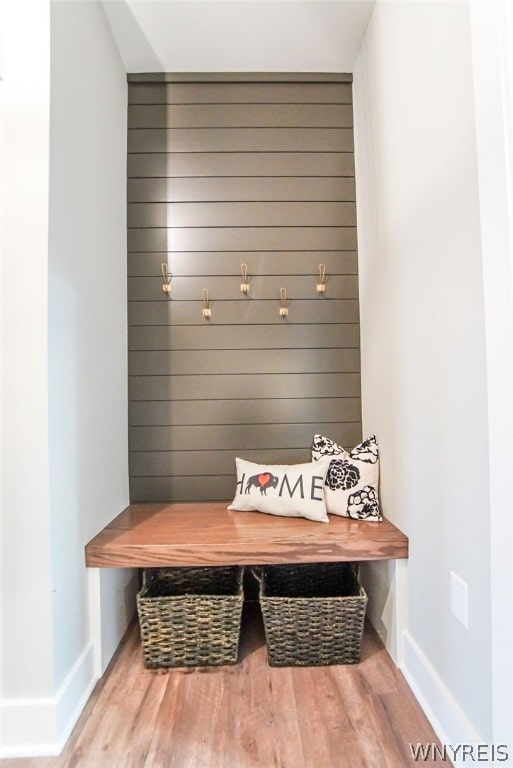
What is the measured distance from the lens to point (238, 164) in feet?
7.27

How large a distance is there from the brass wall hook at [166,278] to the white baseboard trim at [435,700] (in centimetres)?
183

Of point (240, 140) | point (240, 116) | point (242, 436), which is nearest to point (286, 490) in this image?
point (242, 436)

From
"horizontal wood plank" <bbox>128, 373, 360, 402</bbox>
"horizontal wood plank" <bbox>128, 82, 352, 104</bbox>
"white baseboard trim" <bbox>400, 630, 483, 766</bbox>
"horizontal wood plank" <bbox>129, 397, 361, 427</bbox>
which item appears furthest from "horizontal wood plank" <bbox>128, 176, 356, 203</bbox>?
"white baseboard trim" <bbox>400, 630, 483, 766</bbox>

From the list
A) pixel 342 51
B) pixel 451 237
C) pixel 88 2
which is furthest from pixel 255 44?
pixel 451 237

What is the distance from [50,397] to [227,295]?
111 centimetres

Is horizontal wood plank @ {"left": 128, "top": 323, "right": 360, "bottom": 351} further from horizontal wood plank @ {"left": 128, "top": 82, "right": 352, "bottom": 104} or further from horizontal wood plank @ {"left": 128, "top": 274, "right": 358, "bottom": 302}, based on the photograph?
horizontal wood plank @ {"left": 128, "top": 82, "right": 352, "bottom": 104}

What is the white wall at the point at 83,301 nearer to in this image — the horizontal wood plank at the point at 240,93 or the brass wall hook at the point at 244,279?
the horizontal wood plank at the point at 240,93

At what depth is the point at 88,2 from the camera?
66.8 inches

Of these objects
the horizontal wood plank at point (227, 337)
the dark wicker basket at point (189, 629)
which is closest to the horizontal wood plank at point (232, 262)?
the horizontal wood plank at point (227, 337)

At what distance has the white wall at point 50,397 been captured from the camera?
4.30ft

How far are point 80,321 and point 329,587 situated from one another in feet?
5.16

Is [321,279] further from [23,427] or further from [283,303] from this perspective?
[23,427]

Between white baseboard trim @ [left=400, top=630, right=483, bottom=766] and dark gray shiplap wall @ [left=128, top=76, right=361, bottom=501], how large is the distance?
951 millimetres

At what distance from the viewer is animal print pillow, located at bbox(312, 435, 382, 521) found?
71.9 inches
